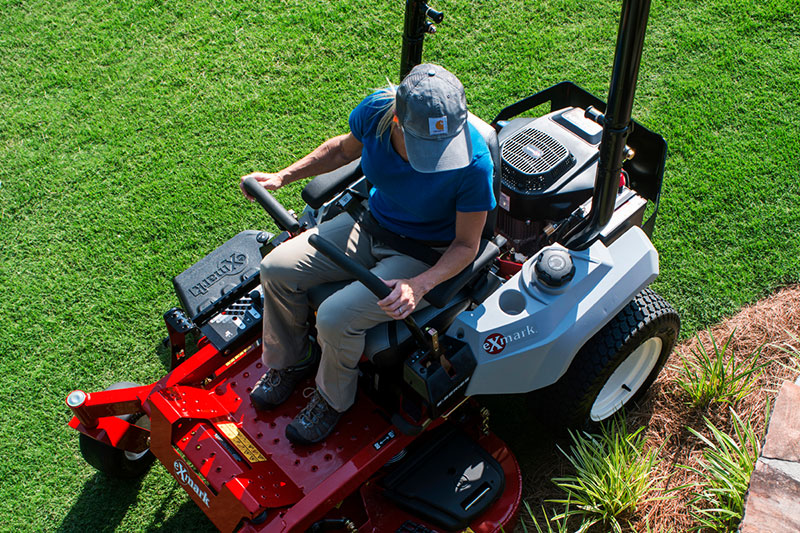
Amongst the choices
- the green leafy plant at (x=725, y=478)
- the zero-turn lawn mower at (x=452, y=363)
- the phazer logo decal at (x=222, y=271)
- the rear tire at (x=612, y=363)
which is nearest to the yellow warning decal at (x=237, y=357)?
the zero-turn lawn mower at (x=452, y=363)

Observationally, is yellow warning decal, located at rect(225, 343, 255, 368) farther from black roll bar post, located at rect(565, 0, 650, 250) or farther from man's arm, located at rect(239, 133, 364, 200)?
black roll bar post, located at rect(565, 0, 650, 250)

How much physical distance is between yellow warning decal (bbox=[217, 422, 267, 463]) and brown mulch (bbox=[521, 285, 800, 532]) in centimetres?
113

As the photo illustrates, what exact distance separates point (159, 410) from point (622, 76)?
200 centimetres

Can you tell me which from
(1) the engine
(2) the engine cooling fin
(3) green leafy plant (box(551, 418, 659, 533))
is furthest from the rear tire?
(2) the engine cooling fin

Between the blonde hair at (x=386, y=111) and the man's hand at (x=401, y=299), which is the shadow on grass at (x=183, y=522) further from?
the blonde hair at (x=386, y=111)

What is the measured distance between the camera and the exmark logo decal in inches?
99.5

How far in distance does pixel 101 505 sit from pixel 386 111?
207 cm

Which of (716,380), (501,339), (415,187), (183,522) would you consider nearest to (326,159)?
(415,187)

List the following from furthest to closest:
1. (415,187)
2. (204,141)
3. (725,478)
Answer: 1. (204,141)
2. (725,478)
3. (415,187)

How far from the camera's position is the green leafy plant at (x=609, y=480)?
9.21ft

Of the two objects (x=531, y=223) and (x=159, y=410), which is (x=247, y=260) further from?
(x=531, y=223)

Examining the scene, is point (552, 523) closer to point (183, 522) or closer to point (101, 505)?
point (183, 522)

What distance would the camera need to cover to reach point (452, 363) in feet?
8.20

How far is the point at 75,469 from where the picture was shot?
3.24 metres
